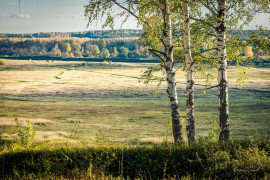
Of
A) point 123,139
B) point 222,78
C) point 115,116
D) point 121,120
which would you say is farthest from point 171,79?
point 115,116

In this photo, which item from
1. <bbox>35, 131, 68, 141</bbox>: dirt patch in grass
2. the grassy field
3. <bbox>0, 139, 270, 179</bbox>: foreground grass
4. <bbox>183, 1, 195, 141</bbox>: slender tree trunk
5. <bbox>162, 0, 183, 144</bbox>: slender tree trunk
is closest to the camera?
<bbox>0, 139, 270, 179</bbox>: foreground grass

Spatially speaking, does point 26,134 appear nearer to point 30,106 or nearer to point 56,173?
point 56,173

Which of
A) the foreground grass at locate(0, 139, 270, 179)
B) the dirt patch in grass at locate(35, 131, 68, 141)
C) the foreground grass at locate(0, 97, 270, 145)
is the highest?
the foreground grass at locate(0, 139, 270, 179)

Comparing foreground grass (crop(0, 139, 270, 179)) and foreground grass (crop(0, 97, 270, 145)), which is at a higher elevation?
foreground grass (crop(0, 139, 270, 179))

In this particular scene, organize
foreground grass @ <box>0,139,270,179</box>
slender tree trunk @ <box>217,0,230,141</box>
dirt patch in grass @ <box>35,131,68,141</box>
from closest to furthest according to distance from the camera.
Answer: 1. foreground grass @ <box>0,139,270,179</box>
2. slender tree trunk @ <box>217,0,230,141</box>
3. dirt patch in grass @ <box>35,131,68,141</box>

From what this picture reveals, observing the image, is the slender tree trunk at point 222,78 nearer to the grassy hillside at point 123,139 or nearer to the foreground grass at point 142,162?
the grassy hillside at point 123,139

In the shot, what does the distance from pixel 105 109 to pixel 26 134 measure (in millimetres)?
35395

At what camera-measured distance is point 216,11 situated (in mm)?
11695

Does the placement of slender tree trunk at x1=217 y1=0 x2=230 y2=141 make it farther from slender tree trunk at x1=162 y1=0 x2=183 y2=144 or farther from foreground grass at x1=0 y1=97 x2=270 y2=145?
foreground grass at x1=0 y1=97 x2=270 y2=145

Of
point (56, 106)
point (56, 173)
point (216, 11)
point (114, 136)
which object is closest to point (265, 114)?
point (114, 136)

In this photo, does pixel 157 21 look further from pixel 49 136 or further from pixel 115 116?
pixel 115 116

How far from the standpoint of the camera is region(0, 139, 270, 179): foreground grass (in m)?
6.86

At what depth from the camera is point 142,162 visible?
762cm

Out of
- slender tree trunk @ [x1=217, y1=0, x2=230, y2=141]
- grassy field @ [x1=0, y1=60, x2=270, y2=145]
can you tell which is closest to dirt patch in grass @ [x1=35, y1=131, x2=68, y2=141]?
grassy field @ [x1=0, y1=60, x2=270, y2=145]
